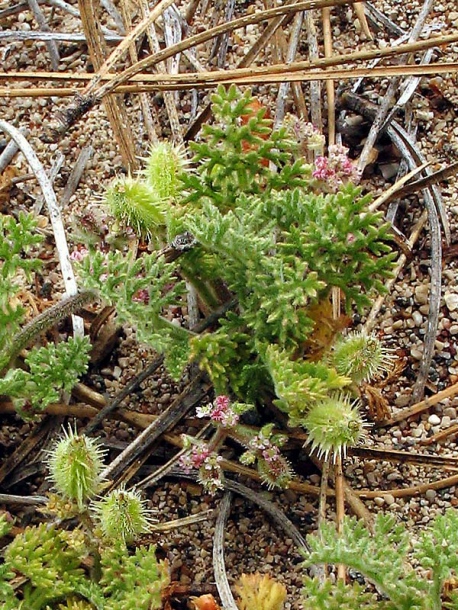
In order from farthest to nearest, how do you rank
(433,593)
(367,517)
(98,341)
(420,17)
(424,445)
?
(420,17) < (98,341) < (424,445) < (367,517) < (433,593)

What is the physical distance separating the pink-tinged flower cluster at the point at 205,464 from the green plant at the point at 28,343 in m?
0.33

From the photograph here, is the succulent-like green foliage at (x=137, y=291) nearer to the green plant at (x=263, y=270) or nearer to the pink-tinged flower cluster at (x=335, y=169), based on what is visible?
the green plant at (x=263, y=270)

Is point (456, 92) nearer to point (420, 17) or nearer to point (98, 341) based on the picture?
point (420, 17)

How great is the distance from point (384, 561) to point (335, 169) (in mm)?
952

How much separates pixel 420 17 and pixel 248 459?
1589 mm

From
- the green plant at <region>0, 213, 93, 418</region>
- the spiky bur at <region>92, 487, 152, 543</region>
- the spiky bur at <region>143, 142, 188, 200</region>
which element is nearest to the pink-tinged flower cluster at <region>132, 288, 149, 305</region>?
the green plant at <region>0, 213, 93, 418</region>

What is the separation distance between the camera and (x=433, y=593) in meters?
1.79

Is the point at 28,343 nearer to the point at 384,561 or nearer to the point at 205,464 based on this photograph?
the point at 205,464

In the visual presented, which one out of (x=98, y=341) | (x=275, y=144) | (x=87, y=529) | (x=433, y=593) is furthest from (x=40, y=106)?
(x=433, y=593)

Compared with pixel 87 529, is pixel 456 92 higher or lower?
higher

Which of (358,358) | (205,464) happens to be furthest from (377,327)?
(205,464)

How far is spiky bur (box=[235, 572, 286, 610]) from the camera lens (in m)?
1.90

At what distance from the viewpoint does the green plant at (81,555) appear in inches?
74.4

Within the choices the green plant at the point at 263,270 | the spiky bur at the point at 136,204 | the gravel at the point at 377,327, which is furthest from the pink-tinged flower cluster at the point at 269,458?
the spiky bur at the point at 136,204
